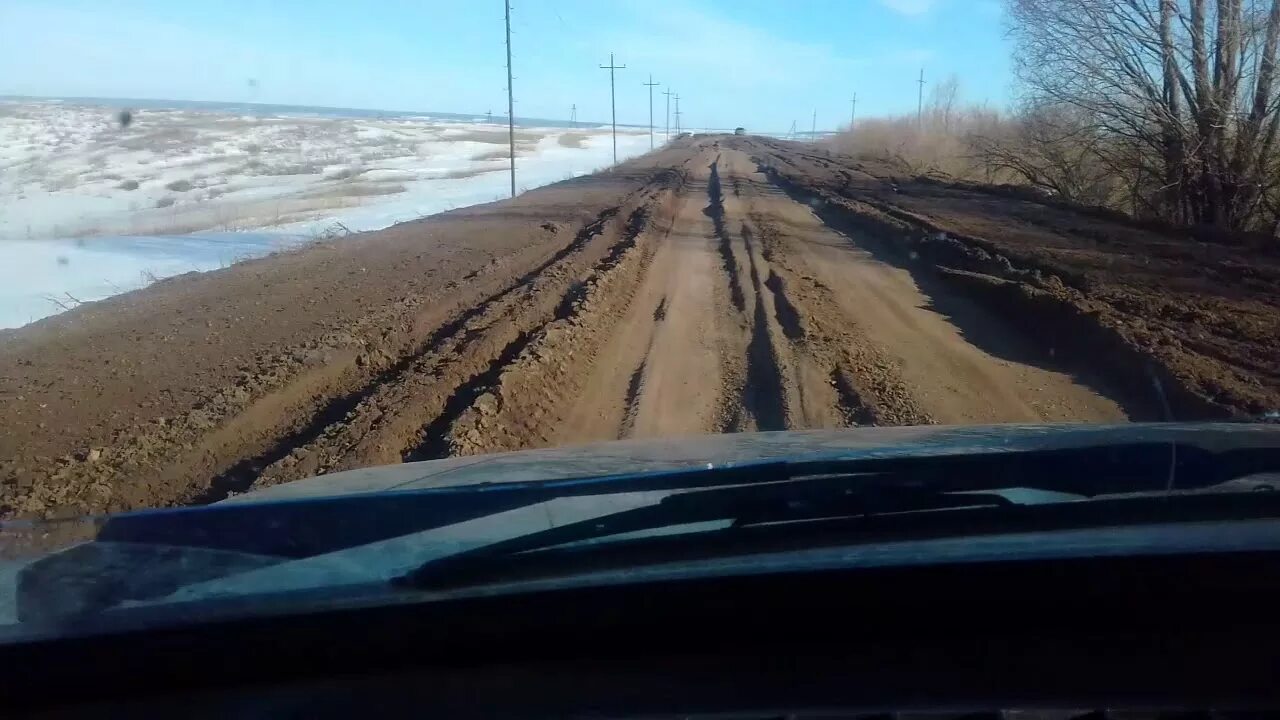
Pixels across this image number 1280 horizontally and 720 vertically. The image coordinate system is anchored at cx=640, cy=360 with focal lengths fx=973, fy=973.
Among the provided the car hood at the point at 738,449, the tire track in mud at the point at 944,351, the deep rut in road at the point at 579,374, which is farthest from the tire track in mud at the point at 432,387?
the tire track in mud at the point at 944,351

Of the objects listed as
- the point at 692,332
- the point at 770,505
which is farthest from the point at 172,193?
the point at 770,505

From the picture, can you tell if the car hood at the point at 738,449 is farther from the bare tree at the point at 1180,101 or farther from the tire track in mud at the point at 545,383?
the bare tree at the point at 1180,101

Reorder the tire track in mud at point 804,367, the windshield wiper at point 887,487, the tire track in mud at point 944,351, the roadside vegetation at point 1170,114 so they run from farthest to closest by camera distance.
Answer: the roadside vegetation at point 1170,114 → the tire track in mud at point 944,351 → the tire track in mud at point 804,367 → the windshield wiper at point 887,487

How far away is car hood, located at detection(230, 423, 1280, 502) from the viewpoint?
4062 mm

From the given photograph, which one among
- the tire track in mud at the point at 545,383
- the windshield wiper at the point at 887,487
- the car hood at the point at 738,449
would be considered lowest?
the tire track in mud at the point at 545,383

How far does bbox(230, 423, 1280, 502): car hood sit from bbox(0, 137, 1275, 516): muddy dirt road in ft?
6.35

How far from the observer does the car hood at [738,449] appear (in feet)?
13.3

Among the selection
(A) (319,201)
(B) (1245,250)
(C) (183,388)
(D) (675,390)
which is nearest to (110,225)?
(A) (319,201)

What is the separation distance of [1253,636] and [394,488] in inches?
119

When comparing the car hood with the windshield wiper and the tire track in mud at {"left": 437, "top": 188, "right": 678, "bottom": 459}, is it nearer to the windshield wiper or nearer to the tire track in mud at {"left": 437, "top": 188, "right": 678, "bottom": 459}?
the windshield wiper

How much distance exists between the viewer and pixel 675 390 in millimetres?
8445

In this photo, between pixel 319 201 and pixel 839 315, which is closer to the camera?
pixel 839 315

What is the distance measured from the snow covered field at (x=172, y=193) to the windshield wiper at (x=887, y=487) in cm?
1261

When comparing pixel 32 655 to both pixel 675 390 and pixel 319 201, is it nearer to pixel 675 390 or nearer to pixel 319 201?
pixel 675 390
